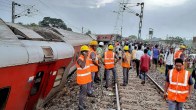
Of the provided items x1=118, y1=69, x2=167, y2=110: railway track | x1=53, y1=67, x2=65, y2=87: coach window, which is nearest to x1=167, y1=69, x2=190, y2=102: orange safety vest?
x1=118, y1=69, x2=167, y2=110: railway track

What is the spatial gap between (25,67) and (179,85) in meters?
3.48

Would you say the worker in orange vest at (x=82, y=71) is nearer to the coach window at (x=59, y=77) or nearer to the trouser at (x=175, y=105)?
the coach window at (x=59, y=77)

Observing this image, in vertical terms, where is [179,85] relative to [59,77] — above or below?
above

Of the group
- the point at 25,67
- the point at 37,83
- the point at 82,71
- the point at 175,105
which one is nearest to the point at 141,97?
the point at 82,71

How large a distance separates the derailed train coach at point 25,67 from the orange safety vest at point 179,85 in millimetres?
2990

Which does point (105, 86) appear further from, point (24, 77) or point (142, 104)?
point (24, 77)

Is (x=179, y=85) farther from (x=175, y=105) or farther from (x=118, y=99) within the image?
(x=118, y=99)

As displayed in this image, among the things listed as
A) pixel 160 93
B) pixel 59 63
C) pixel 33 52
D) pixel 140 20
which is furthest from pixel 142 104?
pixel 140 20

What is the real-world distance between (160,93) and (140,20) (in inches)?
795

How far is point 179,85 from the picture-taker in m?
7.00

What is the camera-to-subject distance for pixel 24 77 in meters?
6.12

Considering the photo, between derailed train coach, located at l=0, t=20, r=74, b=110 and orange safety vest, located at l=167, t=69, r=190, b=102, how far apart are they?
2.99 metres

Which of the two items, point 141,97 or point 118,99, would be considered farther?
point 141,97

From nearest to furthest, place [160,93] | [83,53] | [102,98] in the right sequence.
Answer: [83,53] < [102,98] < [160,93]
